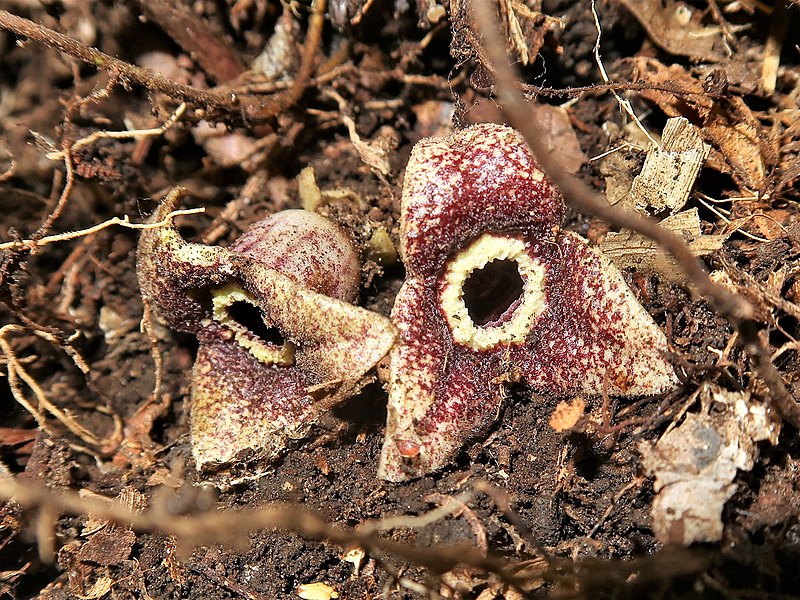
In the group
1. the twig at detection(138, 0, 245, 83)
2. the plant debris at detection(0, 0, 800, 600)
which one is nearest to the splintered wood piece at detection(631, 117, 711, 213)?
the plant debris at detection(0, 0, 800, 600)

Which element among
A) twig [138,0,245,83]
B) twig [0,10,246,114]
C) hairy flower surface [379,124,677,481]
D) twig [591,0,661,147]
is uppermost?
Answer: twig [138,0,245,83]

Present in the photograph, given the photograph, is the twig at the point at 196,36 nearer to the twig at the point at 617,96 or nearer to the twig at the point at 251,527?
the twig at the point at 617,96

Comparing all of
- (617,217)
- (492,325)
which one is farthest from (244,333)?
(617,217)

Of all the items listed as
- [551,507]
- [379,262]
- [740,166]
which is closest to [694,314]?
[740,166]

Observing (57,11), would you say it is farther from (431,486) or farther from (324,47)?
(431,486)

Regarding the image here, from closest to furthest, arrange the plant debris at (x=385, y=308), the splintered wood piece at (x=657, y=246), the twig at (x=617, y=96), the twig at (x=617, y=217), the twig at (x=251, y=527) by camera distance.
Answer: the twig at (x=617, y=217) → the twig at (x=251, y=527) → the plant debris at (x=385, y=308) → the splintered wood piece at (x=657, y=246) → the twig at (x=617, y=96)

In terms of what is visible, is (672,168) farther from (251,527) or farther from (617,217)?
(251,527)

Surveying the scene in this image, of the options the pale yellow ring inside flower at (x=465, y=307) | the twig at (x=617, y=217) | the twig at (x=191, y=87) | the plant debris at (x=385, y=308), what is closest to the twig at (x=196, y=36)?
the plant debris at (x=385, y=308)

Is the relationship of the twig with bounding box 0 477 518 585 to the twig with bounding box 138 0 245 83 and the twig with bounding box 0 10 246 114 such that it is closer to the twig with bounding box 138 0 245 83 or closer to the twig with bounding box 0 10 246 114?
the twig with bounding box 0 10 246 114
